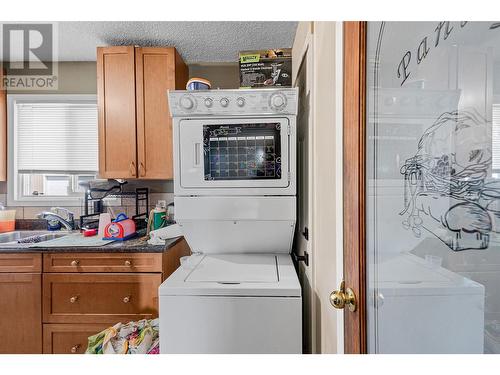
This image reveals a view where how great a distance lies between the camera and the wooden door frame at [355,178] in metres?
0.68

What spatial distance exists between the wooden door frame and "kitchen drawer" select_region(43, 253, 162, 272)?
1501 millimetres

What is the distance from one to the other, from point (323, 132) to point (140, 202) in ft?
6.91

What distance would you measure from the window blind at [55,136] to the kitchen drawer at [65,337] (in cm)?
144

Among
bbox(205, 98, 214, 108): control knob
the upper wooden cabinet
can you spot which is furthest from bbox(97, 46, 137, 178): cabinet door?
bbox(205, 98, 214, 108): control knob

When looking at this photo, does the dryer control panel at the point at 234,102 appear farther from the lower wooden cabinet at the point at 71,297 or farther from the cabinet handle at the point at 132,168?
the lower wooden cabinet at the point at 71,297

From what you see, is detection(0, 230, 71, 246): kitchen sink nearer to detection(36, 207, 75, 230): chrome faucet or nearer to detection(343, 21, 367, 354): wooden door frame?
detection(36, 207, 75, 230): chrome faucet

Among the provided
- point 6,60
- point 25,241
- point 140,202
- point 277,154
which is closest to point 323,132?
point 277,154

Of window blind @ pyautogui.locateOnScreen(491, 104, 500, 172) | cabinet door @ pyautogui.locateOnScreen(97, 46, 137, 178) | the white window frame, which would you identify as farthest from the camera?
the white window frame

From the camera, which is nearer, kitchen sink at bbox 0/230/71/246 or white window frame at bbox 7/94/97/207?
kitchen sink at bbox 0/230/71/246

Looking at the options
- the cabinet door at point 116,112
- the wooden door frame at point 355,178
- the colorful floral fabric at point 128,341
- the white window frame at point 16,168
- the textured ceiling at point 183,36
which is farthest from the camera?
the white window frame at point 16,168

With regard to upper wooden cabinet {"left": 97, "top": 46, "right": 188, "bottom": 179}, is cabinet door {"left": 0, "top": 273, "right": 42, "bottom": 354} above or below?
below

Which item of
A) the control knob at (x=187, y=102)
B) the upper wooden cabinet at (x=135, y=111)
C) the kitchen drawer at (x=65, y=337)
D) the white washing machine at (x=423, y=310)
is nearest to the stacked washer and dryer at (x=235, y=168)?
the control knob at (x=187, y=102)

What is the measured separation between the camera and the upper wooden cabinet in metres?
2.23
